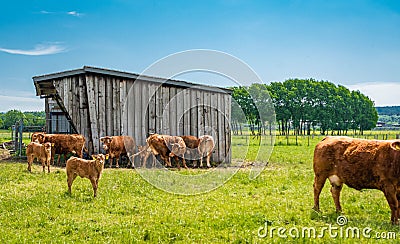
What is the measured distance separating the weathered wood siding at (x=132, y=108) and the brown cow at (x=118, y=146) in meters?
0.55

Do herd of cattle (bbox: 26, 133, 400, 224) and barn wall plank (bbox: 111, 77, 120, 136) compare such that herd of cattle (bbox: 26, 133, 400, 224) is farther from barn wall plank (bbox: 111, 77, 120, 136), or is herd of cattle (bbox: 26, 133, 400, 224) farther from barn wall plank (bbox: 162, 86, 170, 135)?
barn wall plank (bbox: 162, 86, 170, 135)

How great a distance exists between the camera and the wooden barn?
60.8 feet

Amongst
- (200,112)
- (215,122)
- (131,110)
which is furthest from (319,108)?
(131,110)

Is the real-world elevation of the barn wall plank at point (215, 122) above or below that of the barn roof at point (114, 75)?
below

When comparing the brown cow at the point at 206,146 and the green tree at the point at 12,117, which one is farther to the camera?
the green tree at the point at 12,117

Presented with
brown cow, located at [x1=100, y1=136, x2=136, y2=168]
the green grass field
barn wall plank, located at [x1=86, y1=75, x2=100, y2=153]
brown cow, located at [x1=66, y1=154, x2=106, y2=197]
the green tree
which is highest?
the green tree

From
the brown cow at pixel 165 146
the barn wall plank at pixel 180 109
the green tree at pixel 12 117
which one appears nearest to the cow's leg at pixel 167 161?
the brown cow at pixel 165 146

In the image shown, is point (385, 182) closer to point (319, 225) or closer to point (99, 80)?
point (319, 225)

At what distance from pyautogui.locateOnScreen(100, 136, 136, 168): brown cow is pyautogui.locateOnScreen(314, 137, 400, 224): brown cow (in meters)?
10.7

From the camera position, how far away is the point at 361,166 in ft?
27.6

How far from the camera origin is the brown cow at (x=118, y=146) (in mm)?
17516

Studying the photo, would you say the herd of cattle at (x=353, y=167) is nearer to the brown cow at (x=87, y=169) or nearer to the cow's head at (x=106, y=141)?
the brown cow at (x=87, y=169)

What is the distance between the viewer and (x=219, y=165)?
19906 millimetres

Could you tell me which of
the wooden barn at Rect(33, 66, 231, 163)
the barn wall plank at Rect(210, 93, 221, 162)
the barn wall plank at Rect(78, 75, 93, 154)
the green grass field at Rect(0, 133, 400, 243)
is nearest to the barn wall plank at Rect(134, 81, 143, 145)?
the wooden barn at Rect(33, 66, 231, 163)
